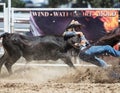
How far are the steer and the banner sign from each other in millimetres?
1597

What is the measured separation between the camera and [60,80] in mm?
10664

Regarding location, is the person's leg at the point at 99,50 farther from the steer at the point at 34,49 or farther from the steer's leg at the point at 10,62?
the steer's leg at the point at 10,62

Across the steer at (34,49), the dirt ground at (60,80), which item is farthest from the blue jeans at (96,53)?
the steer at (34,49)

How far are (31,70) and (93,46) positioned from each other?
1914mm

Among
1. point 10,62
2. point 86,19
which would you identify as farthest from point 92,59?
point 86,19

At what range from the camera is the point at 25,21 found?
46.5 feet

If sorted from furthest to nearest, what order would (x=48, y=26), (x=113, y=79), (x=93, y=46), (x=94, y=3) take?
1. (x=94, y=3)
2. (x=48, y=26)
3. (x=93, y=46)
4. (x=113, y=79)

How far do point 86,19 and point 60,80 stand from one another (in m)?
3.62

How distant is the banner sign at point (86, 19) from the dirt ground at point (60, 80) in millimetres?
1329

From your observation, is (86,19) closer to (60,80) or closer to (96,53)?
(96,53)

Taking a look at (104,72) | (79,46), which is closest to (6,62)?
(79,46)

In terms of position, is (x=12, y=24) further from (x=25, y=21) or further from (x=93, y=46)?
(x=93, y=46)

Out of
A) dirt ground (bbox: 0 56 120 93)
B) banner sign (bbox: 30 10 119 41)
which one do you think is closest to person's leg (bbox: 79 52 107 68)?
dirt ground (bbox: 0 56 120 93)

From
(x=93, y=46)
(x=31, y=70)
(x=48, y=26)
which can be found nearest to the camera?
(x=93, y=46)
